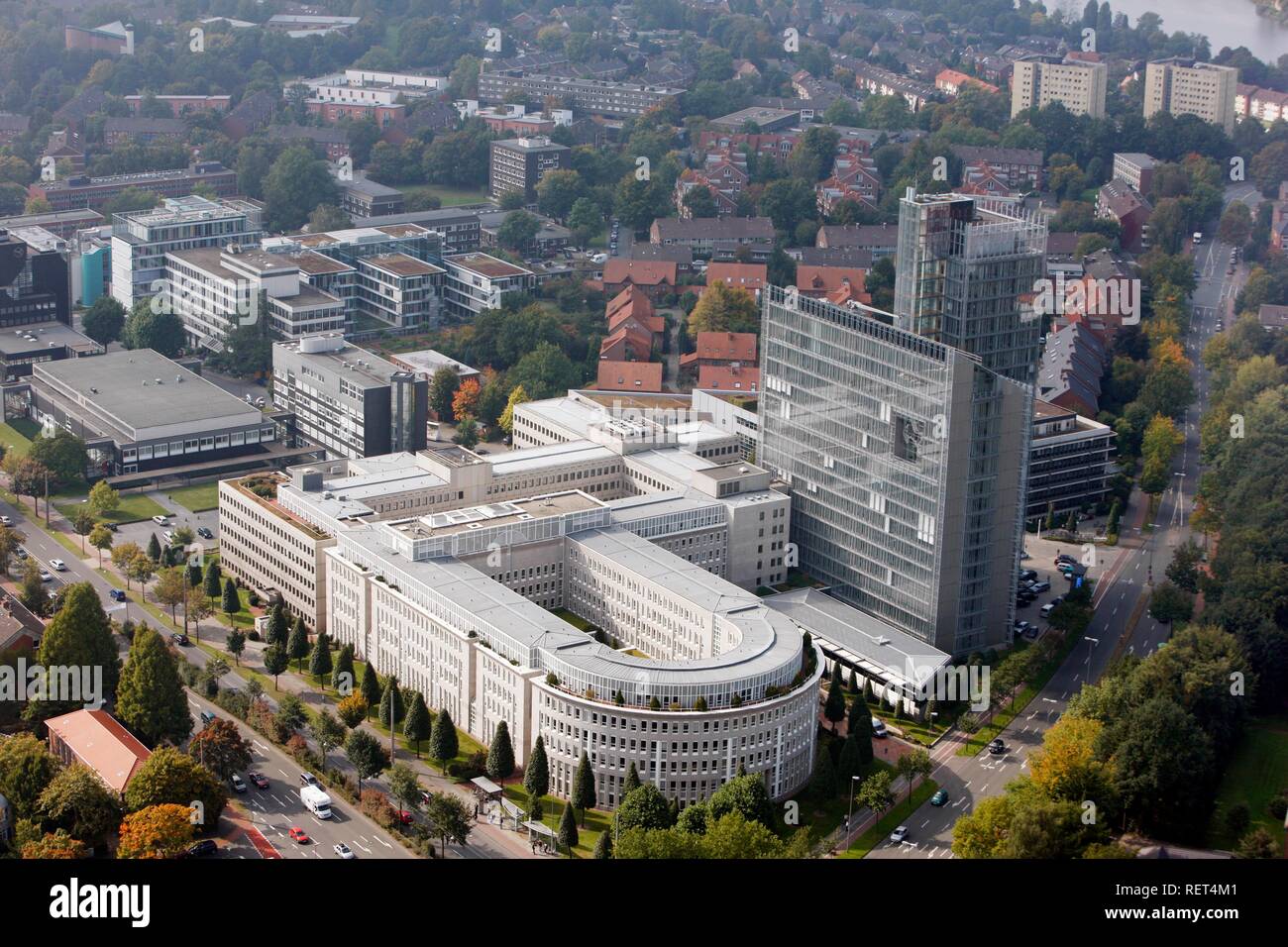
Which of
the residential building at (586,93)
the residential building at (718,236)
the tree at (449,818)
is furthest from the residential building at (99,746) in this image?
the residential building at (586,93)

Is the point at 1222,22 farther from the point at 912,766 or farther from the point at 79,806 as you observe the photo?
the point at 79,806

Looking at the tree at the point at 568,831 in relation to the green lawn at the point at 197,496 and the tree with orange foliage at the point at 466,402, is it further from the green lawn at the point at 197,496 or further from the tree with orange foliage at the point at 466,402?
the tree with orange foliage at the point at 466,402

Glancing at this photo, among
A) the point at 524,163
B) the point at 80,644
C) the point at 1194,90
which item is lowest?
the point at 80,644

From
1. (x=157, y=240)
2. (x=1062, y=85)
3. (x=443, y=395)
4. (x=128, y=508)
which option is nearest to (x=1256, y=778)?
(x=443, y=395)

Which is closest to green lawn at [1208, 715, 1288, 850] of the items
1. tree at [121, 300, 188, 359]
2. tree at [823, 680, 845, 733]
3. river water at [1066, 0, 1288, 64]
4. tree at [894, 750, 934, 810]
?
tree at [894, 750, 934, 810]
